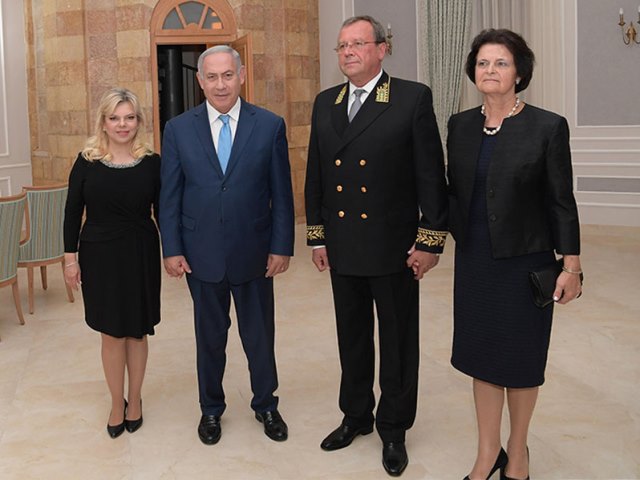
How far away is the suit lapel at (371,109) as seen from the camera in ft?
9.82

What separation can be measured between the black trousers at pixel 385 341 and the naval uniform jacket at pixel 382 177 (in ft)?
0.33

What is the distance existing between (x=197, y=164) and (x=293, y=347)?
2.02 meters

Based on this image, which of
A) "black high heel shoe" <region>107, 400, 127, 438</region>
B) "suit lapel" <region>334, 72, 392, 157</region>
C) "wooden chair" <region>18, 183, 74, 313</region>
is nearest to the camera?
"suit lapel" <region>334, 72, 392, 157</region>

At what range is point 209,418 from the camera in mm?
3521

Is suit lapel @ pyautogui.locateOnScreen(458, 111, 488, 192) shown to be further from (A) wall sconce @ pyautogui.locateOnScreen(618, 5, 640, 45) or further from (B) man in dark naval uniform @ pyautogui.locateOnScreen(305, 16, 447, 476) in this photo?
(A) wall sconce @ pyautogui.locateOnScreen(618, 5, 640, 45)

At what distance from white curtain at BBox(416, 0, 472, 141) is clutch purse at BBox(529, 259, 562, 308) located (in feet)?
23.3

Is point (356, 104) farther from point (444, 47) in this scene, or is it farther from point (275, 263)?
point (444, 47)

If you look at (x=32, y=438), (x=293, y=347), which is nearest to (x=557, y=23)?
(x=293, y=347)

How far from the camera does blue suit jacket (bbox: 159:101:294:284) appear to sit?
3.25 meters

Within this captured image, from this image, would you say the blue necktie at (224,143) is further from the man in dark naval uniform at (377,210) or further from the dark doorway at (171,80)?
the dark doorway at (171,80)

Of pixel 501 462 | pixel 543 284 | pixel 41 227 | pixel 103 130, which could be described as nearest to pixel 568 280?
pixel 543 284

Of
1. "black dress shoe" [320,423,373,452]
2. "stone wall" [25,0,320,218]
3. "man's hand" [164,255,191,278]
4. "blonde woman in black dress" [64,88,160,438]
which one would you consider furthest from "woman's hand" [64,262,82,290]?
"stone wall" [25,0,320,218]

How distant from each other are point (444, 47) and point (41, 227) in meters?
5.67

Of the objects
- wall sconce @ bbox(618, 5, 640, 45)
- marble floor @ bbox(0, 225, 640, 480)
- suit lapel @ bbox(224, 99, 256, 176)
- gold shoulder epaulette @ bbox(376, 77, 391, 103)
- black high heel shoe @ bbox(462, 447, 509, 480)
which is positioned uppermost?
wall sconce @ bbox(618, 5, 640, 45)
